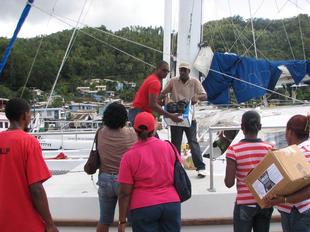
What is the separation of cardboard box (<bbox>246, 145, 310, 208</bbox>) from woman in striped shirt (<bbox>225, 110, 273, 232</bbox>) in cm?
26

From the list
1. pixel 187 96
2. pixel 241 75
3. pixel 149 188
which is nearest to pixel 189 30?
pixel 241 75

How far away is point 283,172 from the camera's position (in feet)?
8.66

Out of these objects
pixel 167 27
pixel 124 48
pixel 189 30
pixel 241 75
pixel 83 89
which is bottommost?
pixel 83 89

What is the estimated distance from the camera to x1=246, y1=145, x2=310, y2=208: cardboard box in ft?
8.62

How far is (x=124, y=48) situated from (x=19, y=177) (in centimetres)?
1630

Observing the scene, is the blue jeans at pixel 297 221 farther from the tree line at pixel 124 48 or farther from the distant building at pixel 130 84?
the distant building at pixel 130 84

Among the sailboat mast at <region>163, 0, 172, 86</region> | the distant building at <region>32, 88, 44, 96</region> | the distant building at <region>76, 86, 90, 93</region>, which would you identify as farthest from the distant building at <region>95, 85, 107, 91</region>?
the sailboat mast at <region>163, 0, 172, 86</region>

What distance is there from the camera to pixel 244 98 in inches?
310

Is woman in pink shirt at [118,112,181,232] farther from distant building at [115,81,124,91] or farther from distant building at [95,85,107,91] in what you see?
distant building at [95,85,107,91]

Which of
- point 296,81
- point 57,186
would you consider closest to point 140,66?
point 296,81

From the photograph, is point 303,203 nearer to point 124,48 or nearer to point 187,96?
point 187,96

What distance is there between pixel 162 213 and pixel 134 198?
22cm

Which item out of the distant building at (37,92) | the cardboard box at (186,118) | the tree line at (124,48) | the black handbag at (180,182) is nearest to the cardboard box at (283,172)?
the black handbag at (180,182)

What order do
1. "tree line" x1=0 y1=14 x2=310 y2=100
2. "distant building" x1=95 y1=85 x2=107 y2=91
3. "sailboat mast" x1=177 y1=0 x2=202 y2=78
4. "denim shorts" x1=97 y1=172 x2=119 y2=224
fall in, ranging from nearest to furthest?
"denim shorts" x1=97 y1=172 x2=119 y2=224 < "sailboat mast" x1=177 y1=0 x2=202 y2=78 < "tree line" x1=0 y1=14 x2=310 y2=100 < "distant building" x1=95 y1=85 x2=107 y2=91
